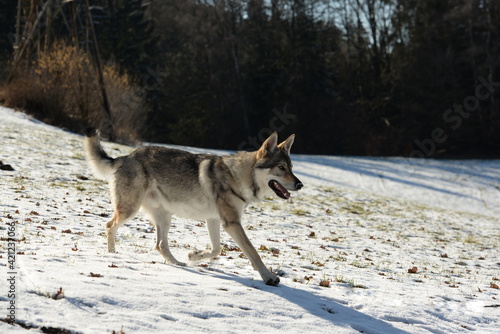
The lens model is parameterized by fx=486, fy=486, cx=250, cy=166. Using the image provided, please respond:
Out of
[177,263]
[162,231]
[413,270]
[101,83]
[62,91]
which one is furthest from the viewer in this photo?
[62,91]

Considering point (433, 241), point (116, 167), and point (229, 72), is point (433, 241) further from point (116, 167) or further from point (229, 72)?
A: point (229, 72)

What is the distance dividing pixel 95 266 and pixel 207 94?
36.4 m

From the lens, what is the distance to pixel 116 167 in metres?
6.79

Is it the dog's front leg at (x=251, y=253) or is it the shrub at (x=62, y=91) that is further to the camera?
the shrub at (x=62, y=91)

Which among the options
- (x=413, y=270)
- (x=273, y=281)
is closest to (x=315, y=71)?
(x=413, y=270)

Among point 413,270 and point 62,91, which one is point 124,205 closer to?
point 413,270

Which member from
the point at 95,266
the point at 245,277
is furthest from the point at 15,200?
the point at 245,277

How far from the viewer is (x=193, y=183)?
21.5ft

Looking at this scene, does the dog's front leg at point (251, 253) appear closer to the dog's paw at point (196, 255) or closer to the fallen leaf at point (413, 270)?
the dog's paw at point (196, 255)

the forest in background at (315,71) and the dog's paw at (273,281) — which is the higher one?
the forest in background at (315,71)

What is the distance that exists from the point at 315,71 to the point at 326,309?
38.5m

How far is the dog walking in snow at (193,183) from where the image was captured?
20.6ft

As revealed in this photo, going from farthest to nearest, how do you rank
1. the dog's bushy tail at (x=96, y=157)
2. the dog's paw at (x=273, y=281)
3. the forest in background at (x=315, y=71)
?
the forest in background at (x=315, y=71)
the dog's bushy tail at (x=96, y=157)
the dog's paw at (x=273, y=281)

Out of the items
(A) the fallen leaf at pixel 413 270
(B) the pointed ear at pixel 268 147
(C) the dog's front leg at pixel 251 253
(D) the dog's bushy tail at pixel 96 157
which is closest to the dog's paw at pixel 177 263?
(C) the dog's front leg at pixel 251 253
